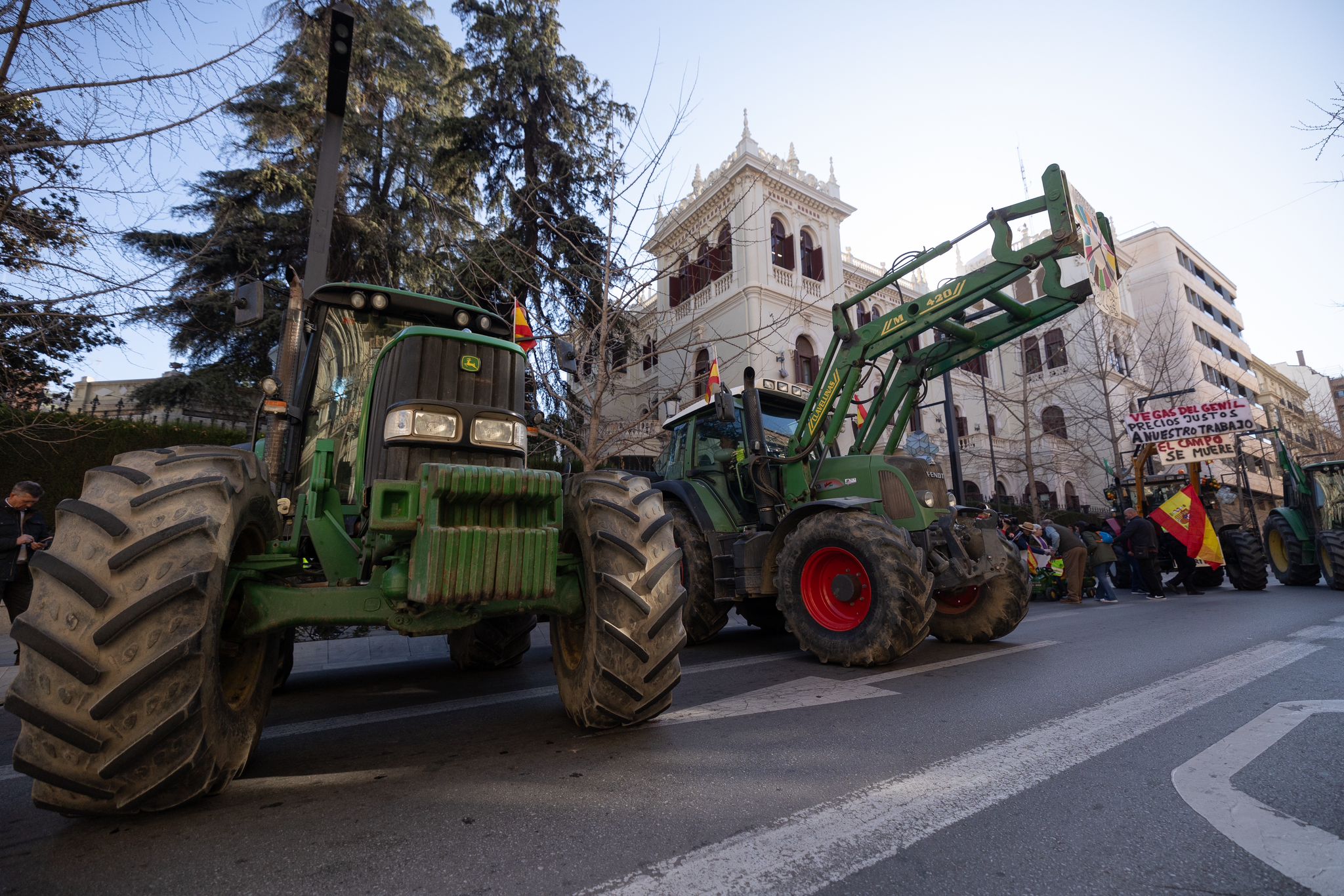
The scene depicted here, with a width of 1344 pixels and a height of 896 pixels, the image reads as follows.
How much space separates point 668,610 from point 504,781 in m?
0.97

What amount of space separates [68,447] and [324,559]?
10.7m

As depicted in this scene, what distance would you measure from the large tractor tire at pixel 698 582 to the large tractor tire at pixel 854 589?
1189mm

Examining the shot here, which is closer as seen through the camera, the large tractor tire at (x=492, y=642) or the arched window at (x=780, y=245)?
the large tractor tire at (x=492, y=642)

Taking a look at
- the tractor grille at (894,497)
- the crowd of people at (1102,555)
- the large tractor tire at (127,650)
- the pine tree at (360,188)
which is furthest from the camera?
the pine tree at (360,188)

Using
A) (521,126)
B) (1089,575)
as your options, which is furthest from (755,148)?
(1089,575)

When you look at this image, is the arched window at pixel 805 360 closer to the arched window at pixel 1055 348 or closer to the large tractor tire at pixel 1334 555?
the arched window at pixel 1055 348

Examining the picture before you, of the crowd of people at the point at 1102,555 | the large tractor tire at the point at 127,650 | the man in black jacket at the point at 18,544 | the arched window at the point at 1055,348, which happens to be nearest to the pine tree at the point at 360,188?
the man in black jacket at the point at 18,544

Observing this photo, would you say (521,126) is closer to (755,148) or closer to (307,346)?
(755,148)

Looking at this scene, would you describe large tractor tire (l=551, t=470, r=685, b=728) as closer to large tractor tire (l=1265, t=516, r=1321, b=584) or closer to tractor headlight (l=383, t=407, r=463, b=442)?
tractor headlight (l=383, t=407, r=463, b=442)

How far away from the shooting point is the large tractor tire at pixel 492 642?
5.02m

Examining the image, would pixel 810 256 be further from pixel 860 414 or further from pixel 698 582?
Result: pixel 698 582

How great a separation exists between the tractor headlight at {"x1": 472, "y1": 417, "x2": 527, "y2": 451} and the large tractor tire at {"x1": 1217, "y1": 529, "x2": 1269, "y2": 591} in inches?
574

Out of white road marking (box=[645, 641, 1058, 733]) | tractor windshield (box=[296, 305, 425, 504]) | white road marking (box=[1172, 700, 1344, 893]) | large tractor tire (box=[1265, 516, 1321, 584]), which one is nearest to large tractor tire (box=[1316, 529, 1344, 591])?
large tractor tire (box=[1265, 516, 1321, 584])

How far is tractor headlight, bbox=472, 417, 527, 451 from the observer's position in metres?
3.14
